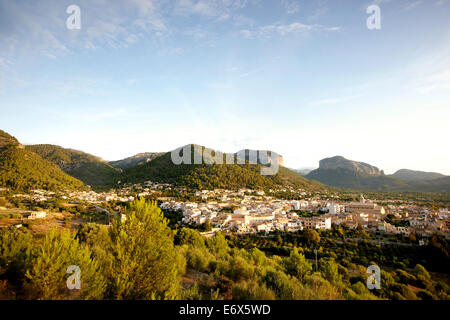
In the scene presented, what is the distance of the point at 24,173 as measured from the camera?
42.6 meters

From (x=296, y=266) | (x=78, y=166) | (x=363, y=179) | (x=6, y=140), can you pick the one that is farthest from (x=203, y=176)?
(x=363, y=179)

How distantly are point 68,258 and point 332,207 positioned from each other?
135 feet

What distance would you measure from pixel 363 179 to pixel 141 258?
138853 millimetres

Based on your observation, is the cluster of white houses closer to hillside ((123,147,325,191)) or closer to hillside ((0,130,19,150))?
hillside ((123,147,325,191))

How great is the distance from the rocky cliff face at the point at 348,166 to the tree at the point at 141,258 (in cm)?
15390

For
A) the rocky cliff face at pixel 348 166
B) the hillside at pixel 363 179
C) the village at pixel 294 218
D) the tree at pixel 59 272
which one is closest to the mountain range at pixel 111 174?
the hillside at pixel 363 179

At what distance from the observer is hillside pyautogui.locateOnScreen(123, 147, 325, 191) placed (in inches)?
2299

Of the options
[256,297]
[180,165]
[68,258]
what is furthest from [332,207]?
[180,165]

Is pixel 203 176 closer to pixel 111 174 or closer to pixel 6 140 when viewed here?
pixel 111 174

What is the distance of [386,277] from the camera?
41.0 ft

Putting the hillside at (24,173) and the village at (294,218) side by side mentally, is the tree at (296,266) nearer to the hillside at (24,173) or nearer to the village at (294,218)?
the village at (294,218)
